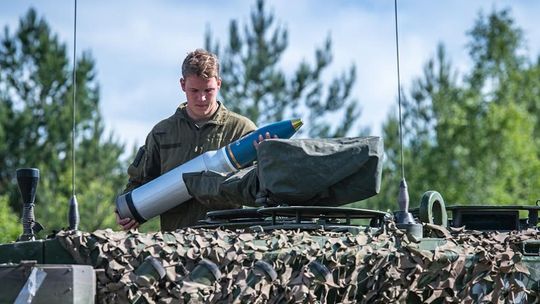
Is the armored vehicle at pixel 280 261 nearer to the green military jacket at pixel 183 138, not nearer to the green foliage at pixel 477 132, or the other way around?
the green military jacket at pixel 183 138

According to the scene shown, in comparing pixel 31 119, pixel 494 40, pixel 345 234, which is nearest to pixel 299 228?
pixel 345 234

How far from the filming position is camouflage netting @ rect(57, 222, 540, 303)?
7.04 m

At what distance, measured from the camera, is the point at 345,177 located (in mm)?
8672

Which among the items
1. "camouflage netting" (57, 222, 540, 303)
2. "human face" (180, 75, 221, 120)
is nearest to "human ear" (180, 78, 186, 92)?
"human face" (180, 75, 221, 120)

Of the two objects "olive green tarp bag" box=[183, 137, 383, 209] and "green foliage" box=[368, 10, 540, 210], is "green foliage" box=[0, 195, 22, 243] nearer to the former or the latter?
"green foliage" box=[368, 10, 540, 210]

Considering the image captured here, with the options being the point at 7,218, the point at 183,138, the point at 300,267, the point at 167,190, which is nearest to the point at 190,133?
the point at 183,138

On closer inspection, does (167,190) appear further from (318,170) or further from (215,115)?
(318,170)

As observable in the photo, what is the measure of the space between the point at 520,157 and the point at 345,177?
44.7 metres

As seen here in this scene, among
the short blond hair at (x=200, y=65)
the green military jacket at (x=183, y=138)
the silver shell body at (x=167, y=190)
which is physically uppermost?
the short blond hair at (x=200, y=65)

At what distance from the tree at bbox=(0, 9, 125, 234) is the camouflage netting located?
1384 inches

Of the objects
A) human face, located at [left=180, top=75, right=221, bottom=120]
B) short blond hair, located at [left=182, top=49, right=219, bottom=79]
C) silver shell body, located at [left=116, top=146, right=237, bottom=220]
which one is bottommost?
silver shell body, located at [left=116, top=146, right=237, bottom=220]

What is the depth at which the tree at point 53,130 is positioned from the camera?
43500 mm

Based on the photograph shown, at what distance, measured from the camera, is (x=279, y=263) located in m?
7.33

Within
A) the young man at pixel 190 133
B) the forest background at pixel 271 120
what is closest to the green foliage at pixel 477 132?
the forest background at pixel 271 120
